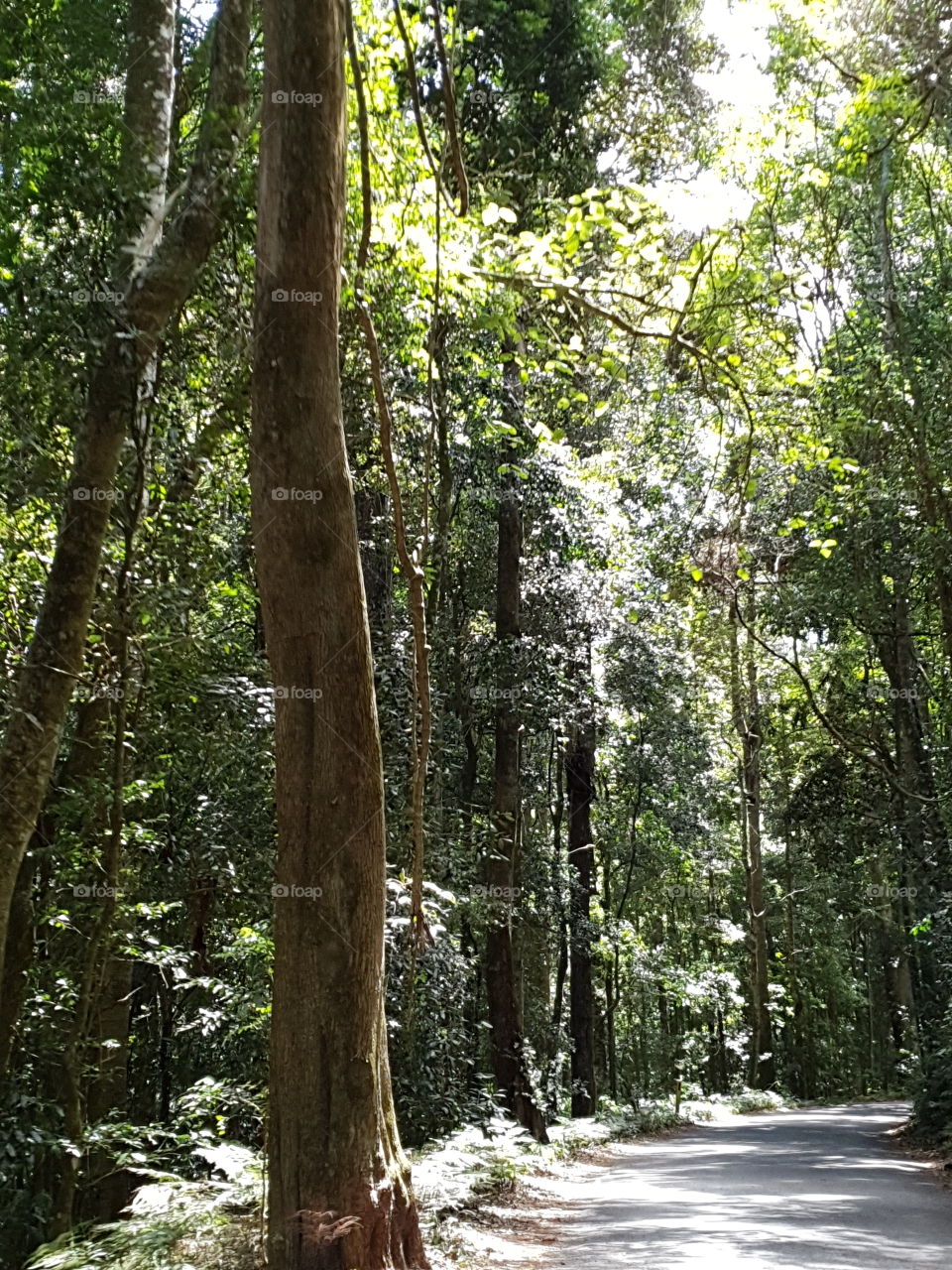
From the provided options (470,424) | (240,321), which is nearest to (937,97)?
(470,424)

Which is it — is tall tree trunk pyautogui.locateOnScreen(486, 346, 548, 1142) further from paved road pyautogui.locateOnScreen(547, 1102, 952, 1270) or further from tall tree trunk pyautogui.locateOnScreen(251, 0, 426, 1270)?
tall tree trunk pyautogui.locateOnScreen(251, 0, 426, 1270)

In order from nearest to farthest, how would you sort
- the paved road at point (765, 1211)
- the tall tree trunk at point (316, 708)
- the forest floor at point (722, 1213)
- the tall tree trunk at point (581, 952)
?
the tall tree trunk at point (316, 708) < the paved road at point (765, 1211) < the forest floor at point (722, 1213) < the tall tree trunk at point (581, 952)

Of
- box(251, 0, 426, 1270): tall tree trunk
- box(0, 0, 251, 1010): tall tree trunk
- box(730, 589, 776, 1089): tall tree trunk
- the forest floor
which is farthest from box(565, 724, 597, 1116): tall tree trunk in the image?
box(251, 0, 426, 1270): tall tree trunk

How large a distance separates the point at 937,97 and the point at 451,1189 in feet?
39.7

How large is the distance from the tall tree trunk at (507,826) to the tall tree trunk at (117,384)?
6.61 meters

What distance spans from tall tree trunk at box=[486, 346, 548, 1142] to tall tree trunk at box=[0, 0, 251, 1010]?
6.61m

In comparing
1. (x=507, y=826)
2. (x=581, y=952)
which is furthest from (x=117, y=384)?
(x=581, y=952)

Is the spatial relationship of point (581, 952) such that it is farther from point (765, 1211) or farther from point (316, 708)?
point (316, 708)

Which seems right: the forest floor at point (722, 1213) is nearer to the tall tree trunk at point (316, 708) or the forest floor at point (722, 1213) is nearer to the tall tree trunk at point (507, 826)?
the tall tree trunk at point (507, 826)

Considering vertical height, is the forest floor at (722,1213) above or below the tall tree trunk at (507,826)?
below

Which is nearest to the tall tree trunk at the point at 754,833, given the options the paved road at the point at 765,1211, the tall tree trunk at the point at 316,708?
the paved road at the point at 765,1211

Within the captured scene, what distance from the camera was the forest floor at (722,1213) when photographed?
6.58 meters

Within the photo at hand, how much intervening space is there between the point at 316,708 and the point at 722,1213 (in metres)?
5.85

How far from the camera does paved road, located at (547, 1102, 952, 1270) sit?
645cm
